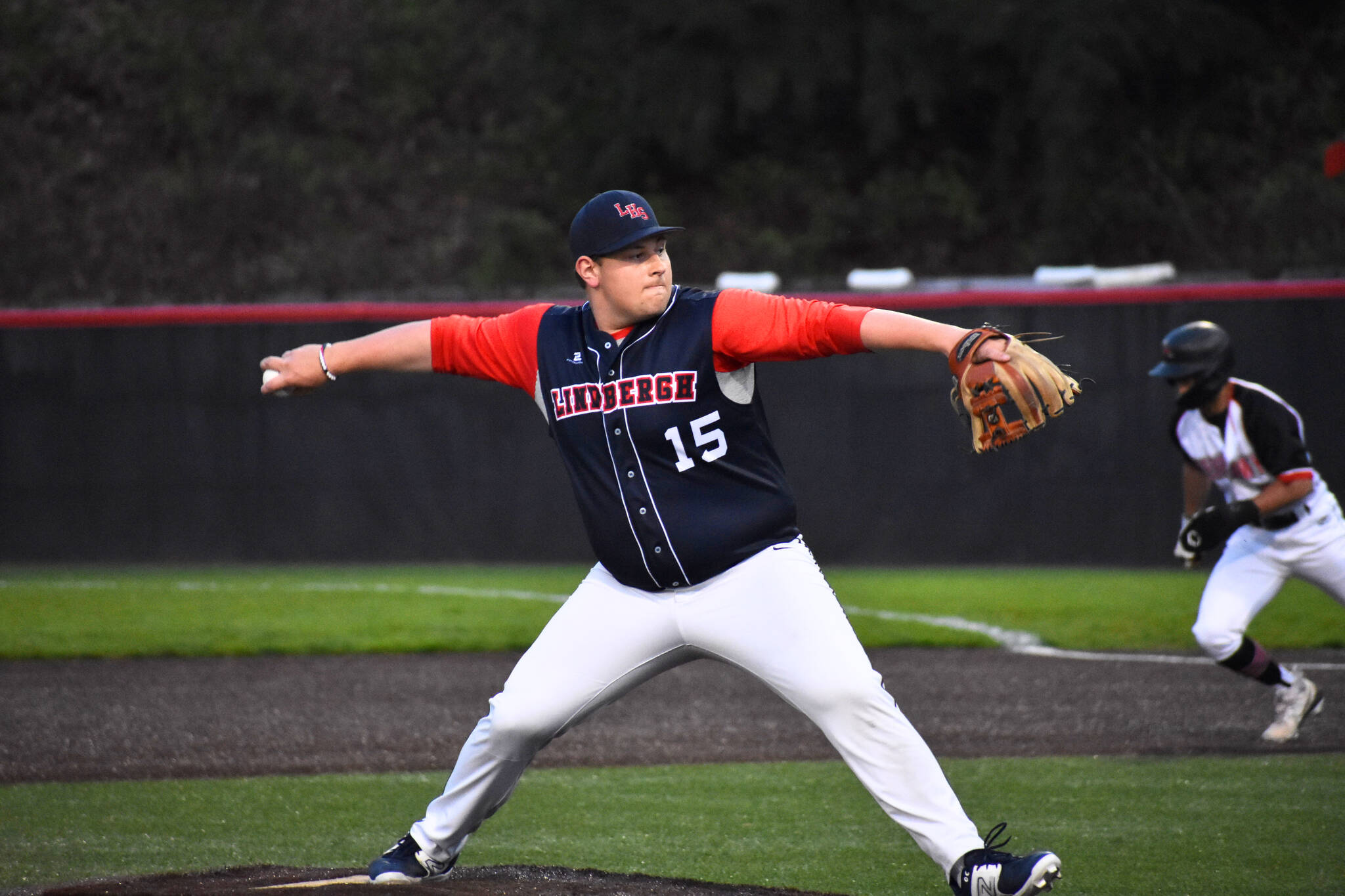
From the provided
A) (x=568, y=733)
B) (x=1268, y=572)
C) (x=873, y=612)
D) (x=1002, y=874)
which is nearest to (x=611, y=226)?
(x=1002, y=874)

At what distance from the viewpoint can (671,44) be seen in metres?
25.5

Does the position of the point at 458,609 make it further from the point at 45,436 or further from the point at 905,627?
the point at 45,436

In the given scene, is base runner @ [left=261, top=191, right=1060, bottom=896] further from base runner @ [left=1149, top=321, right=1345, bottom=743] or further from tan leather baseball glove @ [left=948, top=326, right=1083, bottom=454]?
base runner @ [left=1149, top=321, right=1345, bottom=743]

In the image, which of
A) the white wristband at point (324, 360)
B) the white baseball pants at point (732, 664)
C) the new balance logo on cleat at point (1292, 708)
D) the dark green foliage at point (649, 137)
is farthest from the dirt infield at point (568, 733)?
the dark green foliage at point (649, 137)

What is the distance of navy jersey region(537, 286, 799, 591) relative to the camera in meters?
3.94

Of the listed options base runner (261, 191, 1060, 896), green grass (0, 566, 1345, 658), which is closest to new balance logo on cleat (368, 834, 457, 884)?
base runner (261, 191, 1060, 896)

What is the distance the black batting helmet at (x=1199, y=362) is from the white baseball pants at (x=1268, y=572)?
72 cm

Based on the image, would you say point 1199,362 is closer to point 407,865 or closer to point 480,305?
point 407,865

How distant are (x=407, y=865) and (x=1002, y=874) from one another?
5.26 ft

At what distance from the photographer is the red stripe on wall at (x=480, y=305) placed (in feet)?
40.4

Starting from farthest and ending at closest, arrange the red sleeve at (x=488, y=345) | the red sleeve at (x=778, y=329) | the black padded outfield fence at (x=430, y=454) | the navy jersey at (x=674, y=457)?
the black padded outfield fence at (x=430, y=454), the red sleeve at (x=488, y=345), the navy jersey at (x=674, y=457), the red sleeve at (x=778, y=329)

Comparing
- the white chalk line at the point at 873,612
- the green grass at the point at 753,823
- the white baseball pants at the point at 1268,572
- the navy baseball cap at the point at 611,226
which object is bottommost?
the white chalk line at the point at 873,612

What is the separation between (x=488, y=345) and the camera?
4281mm

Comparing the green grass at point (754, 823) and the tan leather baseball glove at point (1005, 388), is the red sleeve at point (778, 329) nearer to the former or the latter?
the tan leather baseball glove at point (1005, 388)
